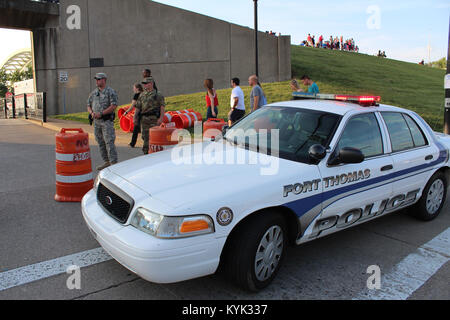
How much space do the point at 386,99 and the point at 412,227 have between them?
49.4ft

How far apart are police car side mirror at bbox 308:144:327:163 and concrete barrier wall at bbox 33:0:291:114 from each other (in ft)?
70.0

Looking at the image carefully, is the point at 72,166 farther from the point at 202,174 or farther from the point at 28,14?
the point at 28,14

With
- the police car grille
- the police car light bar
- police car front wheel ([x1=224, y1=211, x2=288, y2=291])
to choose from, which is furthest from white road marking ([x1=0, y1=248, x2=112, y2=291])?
the police car light bar

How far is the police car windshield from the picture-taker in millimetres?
4070

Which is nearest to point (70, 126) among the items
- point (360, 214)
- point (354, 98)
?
point (354, 98)

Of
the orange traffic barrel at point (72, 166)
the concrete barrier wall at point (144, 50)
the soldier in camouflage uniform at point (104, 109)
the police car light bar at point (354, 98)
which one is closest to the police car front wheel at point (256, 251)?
the police car light bar at point (354, 98)

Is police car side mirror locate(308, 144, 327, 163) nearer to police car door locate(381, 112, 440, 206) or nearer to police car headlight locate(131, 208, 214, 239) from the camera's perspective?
police car door locate(381, 112, 440, 206)

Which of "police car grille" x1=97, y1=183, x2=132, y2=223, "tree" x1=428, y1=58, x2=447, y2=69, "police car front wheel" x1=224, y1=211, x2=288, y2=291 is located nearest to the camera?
"police car front wheel" x1=224, y1=211, x2=288, y2=291

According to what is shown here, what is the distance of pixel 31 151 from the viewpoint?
10.4 metres

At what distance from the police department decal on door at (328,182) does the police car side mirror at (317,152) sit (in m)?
0.21

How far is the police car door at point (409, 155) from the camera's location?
4.58 m

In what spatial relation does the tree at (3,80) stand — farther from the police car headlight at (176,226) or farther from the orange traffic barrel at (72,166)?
the police car headlight at (176,226)

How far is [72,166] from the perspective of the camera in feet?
18.7
